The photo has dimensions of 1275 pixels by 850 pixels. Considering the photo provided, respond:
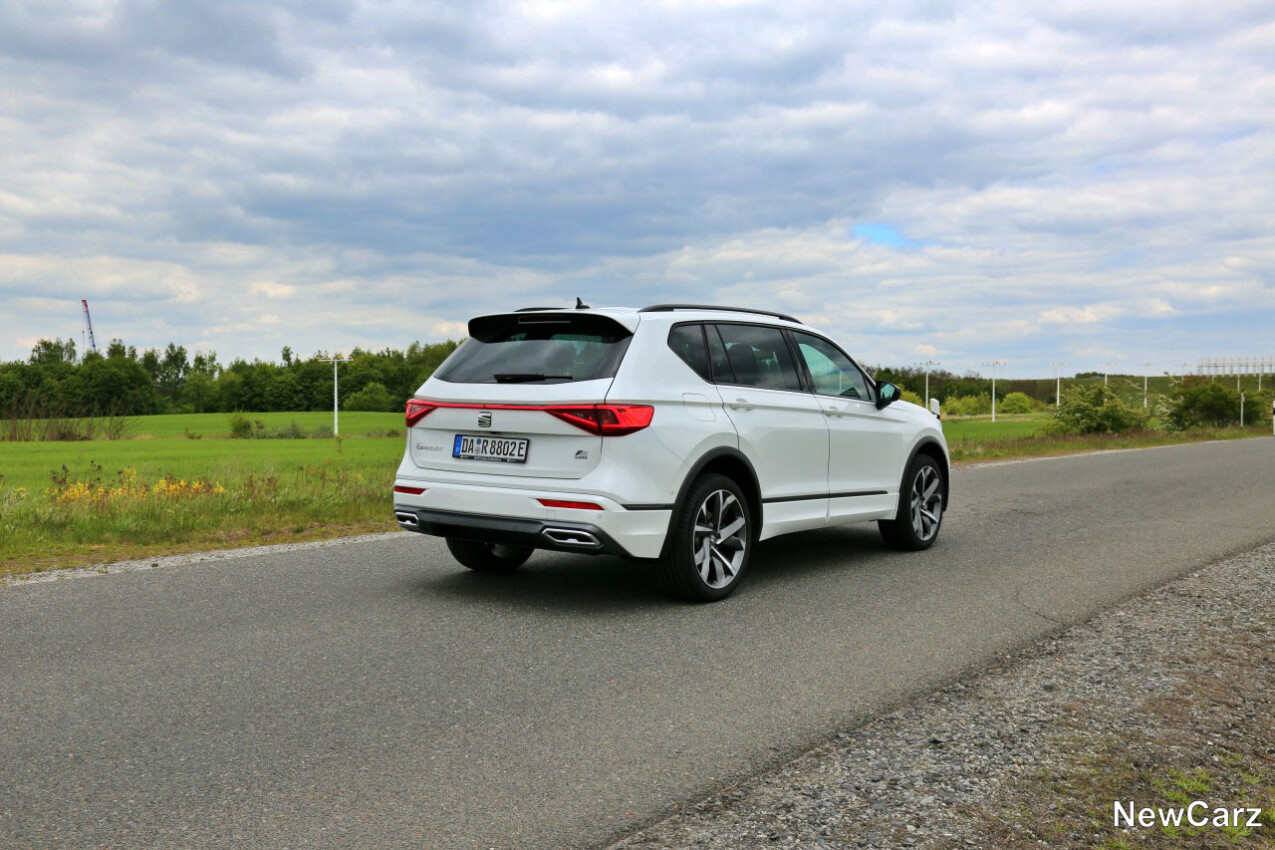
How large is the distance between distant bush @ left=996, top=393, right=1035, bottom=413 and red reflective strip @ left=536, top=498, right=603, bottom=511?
72463 mm

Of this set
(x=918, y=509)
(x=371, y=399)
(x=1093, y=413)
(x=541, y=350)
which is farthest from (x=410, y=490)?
(x=371, y=399)

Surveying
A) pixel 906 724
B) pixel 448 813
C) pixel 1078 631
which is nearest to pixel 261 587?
pixel 448 813

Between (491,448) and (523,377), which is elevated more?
(523,377)

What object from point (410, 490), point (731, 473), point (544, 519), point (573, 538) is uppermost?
point (731, 473)

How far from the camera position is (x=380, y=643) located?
5309 millimetres

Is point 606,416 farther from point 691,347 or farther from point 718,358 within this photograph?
point 718,358

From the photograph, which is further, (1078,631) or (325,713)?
(1078,631)

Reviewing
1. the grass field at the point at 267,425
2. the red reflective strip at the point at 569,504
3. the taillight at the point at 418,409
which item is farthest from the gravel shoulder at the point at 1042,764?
the grass field at the point at 267,425

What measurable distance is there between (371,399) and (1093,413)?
Answer: 80.8 meters

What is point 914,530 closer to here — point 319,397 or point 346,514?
point 346,514

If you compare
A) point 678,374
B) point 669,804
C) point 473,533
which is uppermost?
point 678,374

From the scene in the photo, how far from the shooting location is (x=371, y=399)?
104 metres

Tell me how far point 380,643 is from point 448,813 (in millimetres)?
2238

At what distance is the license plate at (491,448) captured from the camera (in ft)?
19.7
